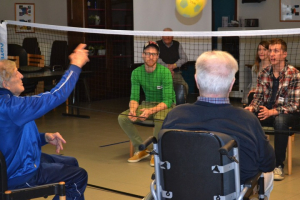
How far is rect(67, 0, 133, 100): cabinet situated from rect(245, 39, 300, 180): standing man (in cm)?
573

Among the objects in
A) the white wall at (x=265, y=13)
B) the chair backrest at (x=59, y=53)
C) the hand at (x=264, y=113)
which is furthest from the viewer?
the white wall at (x=265, y=13)

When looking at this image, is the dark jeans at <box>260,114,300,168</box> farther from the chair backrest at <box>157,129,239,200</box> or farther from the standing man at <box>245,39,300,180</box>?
the chair backrest at <box>157,129,239,200</box>

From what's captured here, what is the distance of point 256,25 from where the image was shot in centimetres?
1038

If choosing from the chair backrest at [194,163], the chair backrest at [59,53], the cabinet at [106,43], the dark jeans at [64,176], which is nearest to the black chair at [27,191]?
the dark jeans at [64,176]

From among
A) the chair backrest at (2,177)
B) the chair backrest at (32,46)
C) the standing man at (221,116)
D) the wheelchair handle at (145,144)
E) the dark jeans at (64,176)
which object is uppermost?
the chair backrest at (32,46)

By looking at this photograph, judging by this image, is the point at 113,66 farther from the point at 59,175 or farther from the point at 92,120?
the point at 59,175

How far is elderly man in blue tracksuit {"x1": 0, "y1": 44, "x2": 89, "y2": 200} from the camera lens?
9.53 feet

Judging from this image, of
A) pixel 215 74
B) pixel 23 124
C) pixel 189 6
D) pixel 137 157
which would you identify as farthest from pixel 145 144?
pixel 189 6

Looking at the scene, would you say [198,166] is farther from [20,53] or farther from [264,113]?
[20,53]

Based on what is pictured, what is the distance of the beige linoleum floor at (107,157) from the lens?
4463mm

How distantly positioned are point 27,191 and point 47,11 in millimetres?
8881

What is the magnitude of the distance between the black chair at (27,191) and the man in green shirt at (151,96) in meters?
2.64

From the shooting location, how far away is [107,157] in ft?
18.9

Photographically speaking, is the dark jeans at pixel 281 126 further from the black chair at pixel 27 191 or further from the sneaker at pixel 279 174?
the black chair at pixel 27 191
